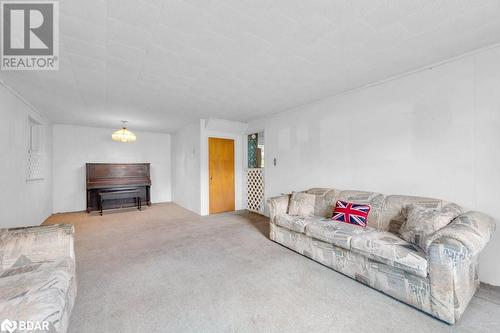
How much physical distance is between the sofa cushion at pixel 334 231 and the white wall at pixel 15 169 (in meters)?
4.09

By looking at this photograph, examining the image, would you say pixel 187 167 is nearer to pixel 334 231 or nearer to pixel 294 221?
pixel 294 221

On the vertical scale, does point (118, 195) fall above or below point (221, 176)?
below

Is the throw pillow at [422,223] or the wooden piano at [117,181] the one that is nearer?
the throw pillow at [422,223]

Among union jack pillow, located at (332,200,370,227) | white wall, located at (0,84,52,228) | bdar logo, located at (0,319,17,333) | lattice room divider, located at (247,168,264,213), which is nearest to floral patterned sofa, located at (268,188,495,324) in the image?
union jack pillow, located at (332,200,370,227)

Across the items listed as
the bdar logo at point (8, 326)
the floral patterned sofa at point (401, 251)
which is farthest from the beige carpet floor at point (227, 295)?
the bdar logo at point (8, 326)

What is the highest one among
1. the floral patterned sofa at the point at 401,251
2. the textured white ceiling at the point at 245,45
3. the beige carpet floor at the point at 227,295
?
the textured white ceiling at the point at 245,45

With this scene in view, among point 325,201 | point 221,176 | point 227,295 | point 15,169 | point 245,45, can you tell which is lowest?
point 227,295

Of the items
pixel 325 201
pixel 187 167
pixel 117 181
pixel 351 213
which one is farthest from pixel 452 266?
pixel 117 181

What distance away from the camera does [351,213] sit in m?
2.83

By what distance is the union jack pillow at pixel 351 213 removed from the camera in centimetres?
273

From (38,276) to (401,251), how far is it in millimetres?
2914

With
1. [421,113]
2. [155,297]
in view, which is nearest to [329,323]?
[155,297]

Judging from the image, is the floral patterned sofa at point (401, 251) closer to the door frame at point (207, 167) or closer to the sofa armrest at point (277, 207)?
the sofa armrest at point (277, 207)

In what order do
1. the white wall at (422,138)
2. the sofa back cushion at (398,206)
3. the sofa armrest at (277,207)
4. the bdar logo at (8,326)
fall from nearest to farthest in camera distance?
the bdar logo at (8,326) → the white wall at (422,138) → the sofa back cushion at (398,206) → the sofa armrest at (277,207)
